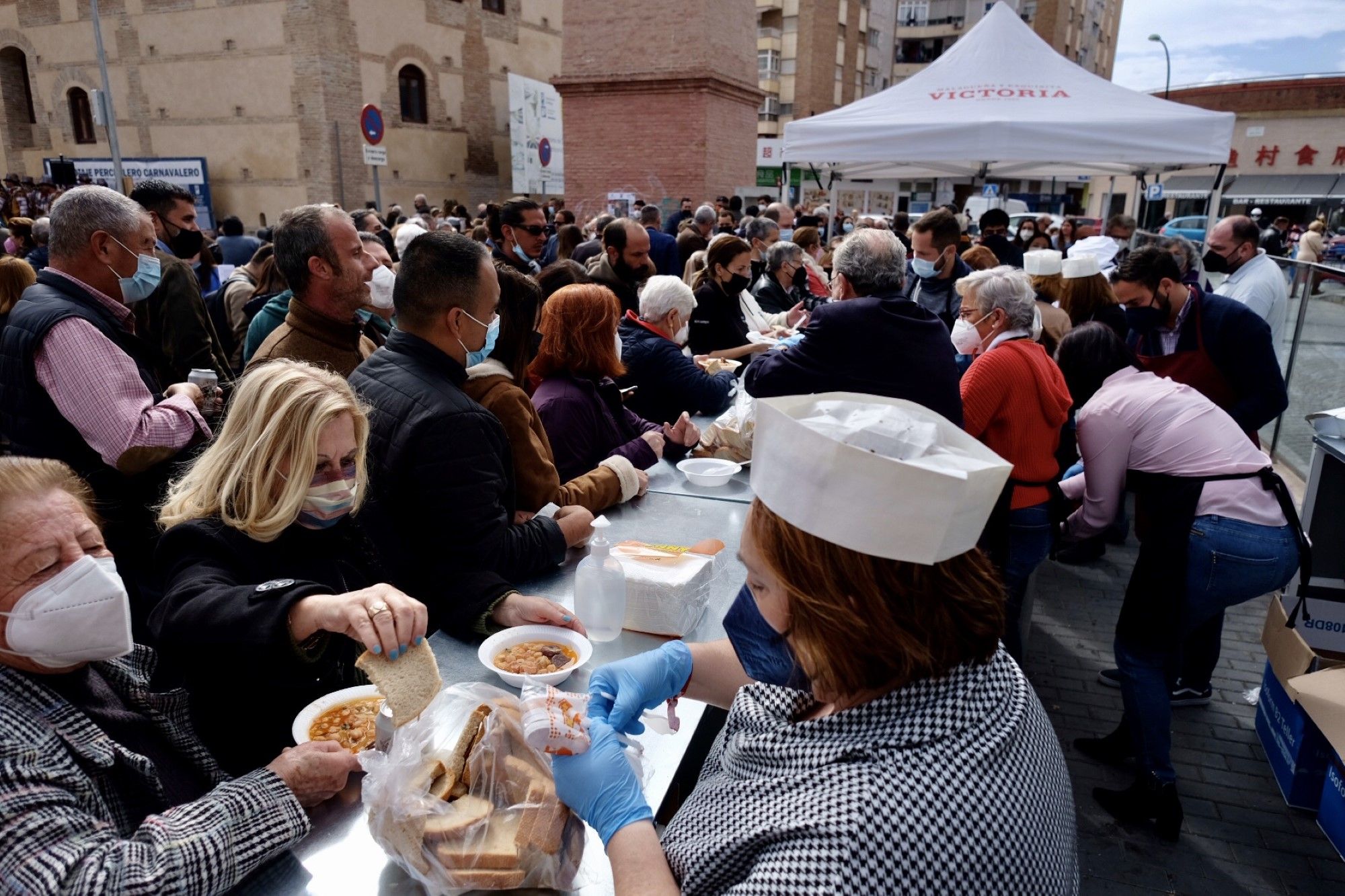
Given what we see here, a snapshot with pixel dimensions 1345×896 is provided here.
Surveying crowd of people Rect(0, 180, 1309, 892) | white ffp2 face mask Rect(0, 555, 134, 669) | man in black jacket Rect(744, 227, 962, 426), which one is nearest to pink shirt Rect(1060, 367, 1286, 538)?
crowd of people Rect(0, 180, 1309, 892)

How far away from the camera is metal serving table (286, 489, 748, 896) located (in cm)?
143

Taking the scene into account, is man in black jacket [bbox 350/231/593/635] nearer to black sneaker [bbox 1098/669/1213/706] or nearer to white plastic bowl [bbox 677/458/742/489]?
white plastic bowl [bbox 677/458/742/489]

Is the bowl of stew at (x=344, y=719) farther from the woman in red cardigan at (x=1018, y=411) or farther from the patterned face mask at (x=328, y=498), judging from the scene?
the woman in red cardigan at (x=1018, y=411)

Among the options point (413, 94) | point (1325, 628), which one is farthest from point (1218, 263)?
point (413, 94)

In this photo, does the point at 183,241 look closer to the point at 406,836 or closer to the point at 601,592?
the point at 601,592

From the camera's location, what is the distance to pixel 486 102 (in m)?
26.2

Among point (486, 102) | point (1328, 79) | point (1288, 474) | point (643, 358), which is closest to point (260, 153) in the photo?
point (486, 102)

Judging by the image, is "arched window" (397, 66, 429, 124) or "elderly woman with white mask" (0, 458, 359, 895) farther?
"arched window" (397, 66, 429, 124)

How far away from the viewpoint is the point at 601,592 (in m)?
2.17

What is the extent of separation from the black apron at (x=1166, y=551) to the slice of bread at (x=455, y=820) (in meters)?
2.70

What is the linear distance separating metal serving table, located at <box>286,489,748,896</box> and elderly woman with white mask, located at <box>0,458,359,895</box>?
0.08m

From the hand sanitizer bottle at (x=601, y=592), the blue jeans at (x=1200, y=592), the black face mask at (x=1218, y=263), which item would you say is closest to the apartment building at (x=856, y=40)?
the black face mask at (x=1218, y=263)

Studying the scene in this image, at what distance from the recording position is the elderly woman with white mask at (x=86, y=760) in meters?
1.16

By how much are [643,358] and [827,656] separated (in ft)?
11.6
